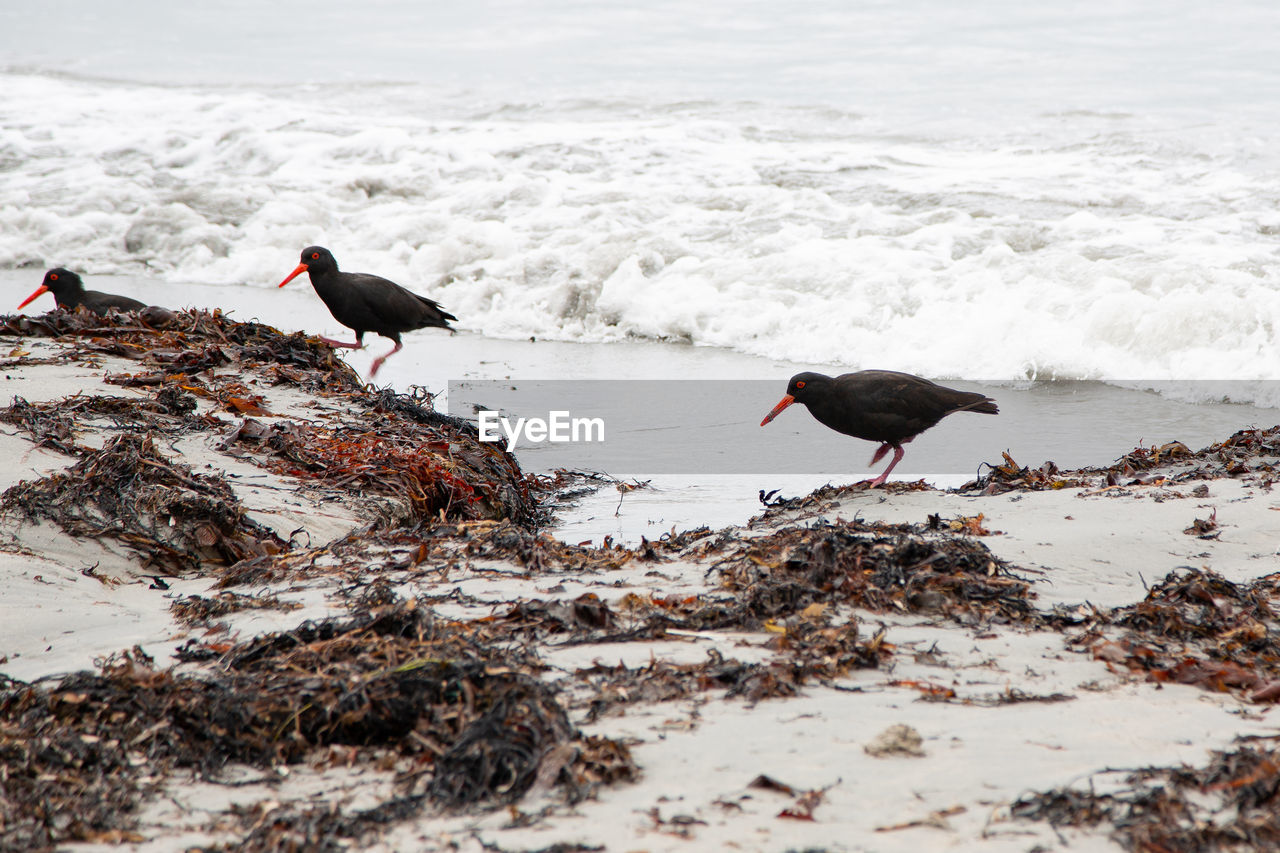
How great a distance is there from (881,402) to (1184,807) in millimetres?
3849

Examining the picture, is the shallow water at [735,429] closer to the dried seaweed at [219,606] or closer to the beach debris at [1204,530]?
the beach debris at [1204,530]

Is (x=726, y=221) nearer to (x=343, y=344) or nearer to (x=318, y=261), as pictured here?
(x=318, y=261)

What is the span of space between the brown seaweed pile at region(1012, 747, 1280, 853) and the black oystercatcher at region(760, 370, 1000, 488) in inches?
138

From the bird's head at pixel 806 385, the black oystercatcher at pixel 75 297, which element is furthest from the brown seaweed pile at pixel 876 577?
the black oystercatcher at pixel 75 297

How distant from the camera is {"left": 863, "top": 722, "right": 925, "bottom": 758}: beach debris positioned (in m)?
2.37

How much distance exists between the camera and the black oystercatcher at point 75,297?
8.90 m

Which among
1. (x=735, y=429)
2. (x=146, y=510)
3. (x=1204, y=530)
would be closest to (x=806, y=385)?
(x=735, y=429)

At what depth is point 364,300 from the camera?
877 cm

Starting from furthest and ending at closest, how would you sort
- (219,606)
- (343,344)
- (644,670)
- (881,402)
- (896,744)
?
1. (343,344)
2. (881,402)
3. (219,606)
4. (644,670)
5. (896,744)

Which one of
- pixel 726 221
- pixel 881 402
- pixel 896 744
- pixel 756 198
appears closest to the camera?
pixel 896 744

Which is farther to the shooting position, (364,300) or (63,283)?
(63,283)

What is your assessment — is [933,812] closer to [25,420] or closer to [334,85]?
[25,420]

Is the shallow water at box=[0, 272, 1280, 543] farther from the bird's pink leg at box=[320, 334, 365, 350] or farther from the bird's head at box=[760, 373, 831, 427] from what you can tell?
the bird's head at box=[760, 373, 831, 427]

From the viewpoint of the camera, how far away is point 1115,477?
563 cm
